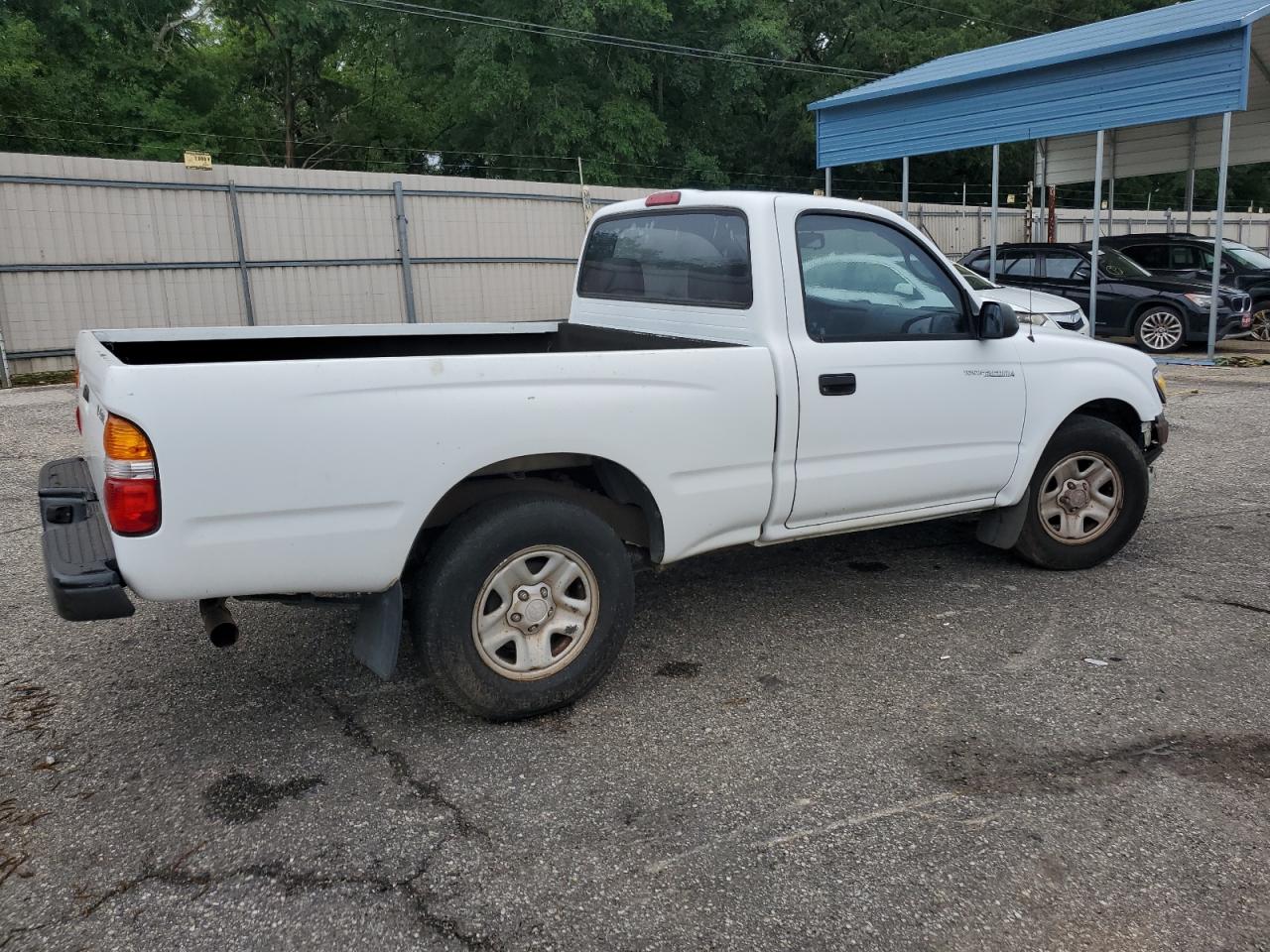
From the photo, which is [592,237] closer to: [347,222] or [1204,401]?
[1204,401]

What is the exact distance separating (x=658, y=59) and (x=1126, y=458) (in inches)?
1056

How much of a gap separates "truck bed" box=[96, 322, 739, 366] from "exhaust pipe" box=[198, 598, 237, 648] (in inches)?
37.7

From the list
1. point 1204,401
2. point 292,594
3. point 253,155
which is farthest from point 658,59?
point 292,594

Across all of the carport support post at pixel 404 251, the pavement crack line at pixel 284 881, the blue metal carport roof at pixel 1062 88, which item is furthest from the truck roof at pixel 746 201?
the carport support post at pixel 404 251

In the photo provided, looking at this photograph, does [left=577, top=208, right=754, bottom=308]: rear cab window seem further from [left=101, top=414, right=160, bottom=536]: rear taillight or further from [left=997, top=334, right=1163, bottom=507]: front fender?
[left=101, top=414, right=160, bottom=536]: rear taillight

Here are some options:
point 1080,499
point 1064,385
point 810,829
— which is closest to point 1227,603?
point 1080,499

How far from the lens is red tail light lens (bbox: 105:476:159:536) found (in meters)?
2.87

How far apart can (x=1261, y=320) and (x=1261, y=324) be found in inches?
3.1

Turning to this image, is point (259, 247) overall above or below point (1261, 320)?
above

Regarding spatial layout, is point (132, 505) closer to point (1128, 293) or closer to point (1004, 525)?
point (1004, 525)

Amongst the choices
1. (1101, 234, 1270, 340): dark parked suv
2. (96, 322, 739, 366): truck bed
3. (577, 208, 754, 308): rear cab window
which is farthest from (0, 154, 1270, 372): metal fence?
(577, 208, 754, 308): rear cab window

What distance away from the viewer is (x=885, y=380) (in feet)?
14.0

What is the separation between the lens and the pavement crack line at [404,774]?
303 centimetres

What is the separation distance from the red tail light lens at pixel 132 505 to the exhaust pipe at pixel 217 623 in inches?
16.4
